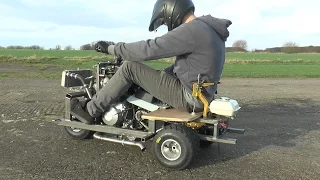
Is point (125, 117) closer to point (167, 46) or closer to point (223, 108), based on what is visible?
point (167, 46)

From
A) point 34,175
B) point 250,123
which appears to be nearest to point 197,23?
point 34,175

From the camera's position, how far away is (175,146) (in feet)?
14.7

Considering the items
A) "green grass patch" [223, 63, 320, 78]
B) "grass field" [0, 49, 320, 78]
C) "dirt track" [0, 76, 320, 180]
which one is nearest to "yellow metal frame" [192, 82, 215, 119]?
"dirt track" [0, 76, 320, 180]

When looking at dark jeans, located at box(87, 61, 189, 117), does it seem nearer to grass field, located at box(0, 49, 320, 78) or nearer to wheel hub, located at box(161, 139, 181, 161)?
wheel hub, located at box(161, 139, 181, 161)

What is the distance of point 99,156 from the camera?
16.1 ft

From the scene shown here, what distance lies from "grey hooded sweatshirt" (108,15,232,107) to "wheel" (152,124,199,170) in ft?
1.50

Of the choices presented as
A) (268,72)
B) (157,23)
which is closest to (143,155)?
(157,23)

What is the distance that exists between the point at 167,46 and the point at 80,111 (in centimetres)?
170

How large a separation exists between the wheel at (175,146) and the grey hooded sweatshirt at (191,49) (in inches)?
18.0

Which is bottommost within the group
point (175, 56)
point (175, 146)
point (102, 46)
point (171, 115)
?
point (175, 146)

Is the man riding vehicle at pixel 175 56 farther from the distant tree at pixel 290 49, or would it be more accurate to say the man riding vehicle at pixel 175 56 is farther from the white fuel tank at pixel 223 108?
the distant tree at pixel 290 49

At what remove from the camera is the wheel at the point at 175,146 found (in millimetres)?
4324

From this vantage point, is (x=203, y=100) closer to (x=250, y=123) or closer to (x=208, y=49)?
(x=208, y=49)

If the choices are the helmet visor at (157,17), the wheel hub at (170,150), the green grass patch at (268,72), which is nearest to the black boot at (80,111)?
the wheel hub at (170,150)
